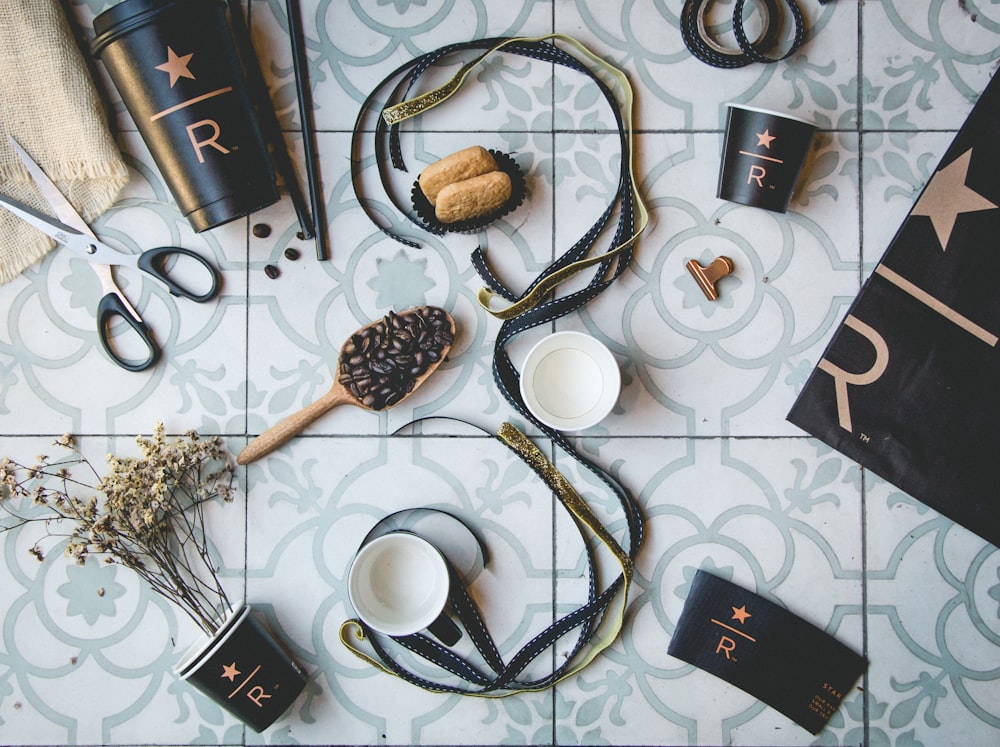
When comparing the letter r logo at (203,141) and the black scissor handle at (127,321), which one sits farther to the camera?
the black scissor handle at (127,321)

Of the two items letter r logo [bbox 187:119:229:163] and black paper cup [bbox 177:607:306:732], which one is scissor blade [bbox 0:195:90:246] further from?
black paper cup [bbox 177:607:306:732]

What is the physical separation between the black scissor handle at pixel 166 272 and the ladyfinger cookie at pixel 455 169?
0.31 m

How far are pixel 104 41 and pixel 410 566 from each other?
0.71 meters

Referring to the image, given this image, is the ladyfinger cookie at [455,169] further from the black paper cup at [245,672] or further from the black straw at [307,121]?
the black paper cup at [245,672]

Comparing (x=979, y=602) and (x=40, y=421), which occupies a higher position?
(x=40, y=421)

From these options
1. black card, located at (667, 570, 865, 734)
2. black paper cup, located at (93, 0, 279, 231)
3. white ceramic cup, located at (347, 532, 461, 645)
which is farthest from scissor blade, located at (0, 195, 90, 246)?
black card, located at (667, 570, 865, 734)

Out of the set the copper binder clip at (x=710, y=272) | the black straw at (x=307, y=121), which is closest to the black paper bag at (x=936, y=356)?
the copper binder clip at (x=710, y=272)

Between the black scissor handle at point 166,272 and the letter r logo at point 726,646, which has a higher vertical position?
the black scissor handle at point 166,272

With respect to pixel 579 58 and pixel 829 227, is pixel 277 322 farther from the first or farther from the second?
pixel 829 227

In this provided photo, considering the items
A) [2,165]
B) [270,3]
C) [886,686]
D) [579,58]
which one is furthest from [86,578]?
[886,686]

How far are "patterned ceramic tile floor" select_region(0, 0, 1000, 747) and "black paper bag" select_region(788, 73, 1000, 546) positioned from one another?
28mm

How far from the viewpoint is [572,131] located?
0.93 m

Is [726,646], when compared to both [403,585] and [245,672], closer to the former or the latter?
[403,585]

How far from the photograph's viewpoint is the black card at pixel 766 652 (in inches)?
36.3
